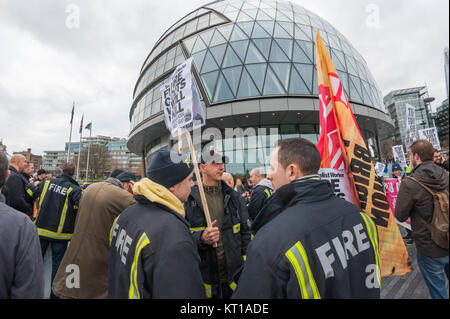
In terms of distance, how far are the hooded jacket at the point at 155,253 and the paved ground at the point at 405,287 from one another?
3.55 meters

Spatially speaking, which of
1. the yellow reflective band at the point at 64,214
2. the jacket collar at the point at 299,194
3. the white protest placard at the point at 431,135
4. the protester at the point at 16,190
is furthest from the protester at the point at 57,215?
the white protest placard at the point at 431,135

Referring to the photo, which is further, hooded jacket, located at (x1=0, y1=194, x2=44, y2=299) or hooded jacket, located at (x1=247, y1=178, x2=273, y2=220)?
hooded jacket, located at (x1=247, y1=178, x2=273, y2=220)

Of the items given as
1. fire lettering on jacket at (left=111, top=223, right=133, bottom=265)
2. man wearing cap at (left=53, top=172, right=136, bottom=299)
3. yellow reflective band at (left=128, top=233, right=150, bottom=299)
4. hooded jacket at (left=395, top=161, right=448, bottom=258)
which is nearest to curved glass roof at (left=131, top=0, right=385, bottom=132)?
hooded jacket at (left=395, top=161, right=448, bottom=258)

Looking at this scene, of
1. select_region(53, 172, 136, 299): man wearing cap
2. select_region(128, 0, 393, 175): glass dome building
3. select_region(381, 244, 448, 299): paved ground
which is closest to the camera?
select_region(53, 172, 136, 299): man wearing cap

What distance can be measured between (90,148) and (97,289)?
2050 inches

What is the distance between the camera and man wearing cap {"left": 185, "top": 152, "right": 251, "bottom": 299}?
2.32m

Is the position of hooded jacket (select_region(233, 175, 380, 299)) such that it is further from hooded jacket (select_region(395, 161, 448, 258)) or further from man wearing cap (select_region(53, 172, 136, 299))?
man wearing cap (select_region(53, 172, 136, 299))

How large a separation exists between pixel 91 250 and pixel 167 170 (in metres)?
1.49

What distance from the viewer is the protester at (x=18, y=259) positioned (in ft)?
4.21

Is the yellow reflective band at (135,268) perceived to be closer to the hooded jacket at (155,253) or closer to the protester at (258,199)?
the hooded jacket at (155,253)

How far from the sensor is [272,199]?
140 cm

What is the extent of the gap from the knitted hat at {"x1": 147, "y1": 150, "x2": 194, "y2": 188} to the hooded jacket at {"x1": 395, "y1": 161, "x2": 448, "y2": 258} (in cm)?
256

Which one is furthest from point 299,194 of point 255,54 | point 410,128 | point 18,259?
point 255,54

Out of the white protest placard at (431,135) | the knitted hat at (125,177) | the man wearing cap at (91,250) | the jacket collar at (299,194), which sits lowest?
the man wearing cap at (91,250)
